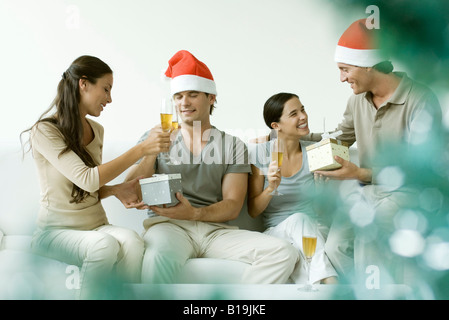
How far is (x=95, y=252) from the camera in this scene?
1556 millimetres

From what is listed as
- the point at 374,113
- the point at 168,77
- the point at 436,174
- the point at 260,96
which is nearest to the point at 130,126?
the point at 168,77

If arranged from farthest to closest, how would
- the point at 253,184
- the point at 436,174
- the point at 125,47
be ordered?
the point at 125,47, the point at 253,184, the point at 436,174

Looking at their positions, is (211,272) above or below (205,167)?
below

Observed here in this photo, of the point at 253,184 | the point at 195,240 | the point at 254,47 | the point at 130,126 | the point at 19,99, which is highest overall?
the point at 254,47

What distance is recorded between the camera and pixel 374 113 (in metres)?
1.78

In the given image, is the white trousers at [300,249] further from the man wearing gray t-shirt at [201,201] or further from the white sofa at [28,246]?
the white sofa at [28,246]

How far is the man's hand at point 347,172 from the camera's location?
1.68 m

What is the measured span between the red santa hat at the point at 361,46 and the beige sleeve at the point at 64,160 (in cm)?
99

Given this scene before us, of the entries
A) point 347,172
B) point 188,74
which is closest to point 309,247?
point 347,172

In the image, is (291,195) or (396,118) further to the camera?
(291,195)

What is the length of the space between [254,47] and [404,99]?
2.10 ft

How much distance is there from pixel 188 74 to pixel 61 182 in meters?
0.61

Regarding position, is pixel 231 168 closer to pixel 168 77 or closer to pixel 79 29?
pixel 168 77

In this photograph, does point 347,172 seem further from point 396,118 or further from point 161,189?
point 161,189
